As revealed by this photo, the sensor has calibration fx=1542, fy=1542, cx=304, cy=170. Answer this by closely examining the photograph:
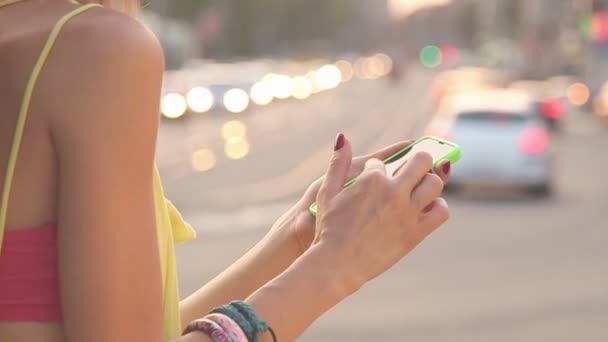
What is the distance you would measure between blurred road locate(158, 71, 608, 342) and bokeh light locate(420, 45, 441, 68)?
457 feet

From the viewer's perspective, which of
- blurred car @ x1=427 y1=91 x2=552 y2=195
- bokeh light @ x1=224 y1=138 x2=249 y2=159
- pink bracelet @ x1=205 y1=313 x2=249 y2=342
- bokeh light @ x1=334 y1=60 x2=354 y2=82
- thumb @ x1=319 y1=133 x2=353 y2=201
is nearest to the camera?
pink bracelet @ x1=205 y1=313 x2=249 y2=342

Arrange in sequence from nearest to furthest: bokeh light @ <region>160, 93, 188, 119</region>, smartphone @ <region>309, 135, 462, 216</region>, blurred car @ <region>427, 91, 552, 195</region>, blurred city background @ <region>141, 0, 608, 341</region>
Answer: smartphone @ <region>309, 135, 462, 216</region> → blurred city background @ <region>141, 0, 608, 341</region> → blurred car @ <region>427, 91, 552, 195</region> → bokeh light @ <region>160, 93, 188, 119</region>

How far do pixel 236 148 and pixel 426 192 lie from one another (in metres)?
31.7

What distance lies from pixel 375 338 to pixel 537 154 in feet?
35.8

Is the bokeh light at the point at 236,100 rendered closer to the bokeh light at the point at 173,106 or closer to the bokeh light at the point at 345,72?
the bokeh light at the point at 173,106

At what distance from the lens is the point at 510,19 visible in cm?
13950

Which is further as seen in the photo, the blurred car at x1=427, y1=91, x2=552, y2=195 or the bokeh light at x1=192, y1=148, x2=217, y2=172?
the bokeh light at x1=192, y1=148, x2=217, y2=172

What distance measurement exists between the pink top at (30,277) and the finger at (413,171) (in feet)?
1.32

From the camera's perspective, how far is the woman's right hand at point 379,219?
1.75m

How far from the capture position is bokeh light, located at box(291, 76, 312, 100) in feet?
236

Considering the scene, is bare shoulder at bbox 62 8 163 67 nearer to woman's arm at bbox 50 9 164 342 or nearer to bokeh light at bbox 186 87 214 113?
woman's arm at bbox 50 9 164 342

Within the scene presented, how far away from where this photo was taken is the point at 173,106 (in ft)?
142

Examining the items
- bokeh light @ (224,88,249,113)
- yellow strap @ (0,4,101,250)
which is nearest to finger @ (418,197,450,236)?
yellow strap @ (0,4,101,250)

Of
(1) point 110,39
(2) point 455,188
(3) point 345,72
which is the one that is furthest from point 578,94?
(3) point 345,72
